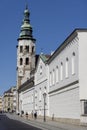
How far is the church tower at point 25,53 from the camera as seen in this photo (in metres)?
139

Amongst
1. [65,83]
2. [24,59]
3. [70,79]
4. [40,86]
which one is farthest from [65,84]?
[24,59]

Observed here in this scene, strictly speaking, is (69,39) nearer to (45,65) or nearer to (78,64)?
(78,64)

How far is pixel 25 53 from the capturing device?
140m

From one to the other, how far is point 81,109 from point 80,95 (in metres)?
1.72

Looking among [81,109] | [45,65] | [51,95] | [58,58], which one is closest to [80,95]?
[81,109]

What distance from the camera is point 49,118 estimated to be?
68125 millimetres

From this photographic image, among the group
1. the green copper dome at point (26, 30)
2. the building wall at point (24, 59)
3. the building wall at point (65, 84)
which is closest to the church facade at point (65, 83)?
the building wall at point (65, 84)

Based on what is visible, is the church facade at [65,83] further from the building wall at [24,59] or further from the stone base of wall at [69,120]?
the building wall at [24,59]

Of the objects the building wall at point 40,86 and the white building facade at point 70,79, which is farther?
the building wall at point 40,86

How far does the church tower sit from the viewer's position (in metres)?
139

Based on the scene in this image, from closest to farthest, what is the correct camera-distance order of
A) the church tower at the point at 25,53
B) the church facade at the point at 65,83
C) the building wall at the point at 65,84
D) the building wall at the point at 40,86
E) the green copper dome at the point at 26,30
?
the church facade at the point at 65,83 < the building wall at the point at 65,84 < the building wall at the point at 40,86 < the church tower at the point at 25,53 < the green copper dome at the point at 26,30

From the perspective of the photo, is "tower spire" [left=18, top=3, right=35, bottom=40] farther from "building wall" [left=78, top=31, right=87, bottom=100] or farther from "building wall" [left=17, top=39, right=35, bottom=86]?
"building wall" [left=78, top=31, right=87, bottom=100]

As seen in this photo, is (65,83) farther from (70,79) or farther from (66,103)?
(70,79)

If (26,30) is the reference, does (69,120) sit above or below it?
below
